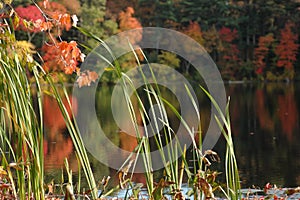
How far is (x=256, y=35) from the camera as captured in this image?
30.5m

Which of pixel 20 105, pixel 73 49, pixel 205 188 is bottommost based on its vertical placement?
pixel 205 188

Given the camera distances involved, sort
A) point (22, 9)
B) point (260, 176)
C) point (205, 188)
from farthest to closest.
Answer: point (22, 9), point (260, 176), point (205, 188)

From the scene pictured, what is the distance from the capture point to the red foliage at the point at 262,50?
92.6 ft

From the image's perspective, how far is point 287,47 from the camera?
27891 mm

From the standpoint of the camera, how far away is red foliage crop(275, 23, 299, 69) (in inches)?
1097

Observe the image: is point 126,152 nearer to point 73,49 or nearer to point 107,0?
point 73,49

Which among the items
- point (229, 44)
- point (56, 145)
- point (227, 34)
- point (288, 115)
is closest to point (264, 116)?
point (288, 115)

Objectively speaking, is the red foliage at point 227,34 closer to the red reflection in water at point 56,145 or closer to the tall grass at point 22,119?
the red reflection in water at point 56,145

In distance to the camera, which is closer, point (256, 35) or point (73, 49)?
point (73, 49)

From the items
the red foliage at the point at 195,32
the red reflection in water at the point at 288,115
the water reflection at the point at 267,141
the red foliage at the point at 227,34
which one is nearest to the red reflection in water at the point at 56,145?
the water reflection at the point at 267,141

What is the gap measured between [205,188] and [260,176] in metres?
3.68

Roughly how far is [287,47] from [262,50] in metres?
1.46

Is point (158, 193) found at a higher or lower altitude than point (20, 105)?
lower

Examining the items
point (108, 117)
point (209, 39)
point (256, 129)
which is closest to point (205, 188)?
point (256, 129)
